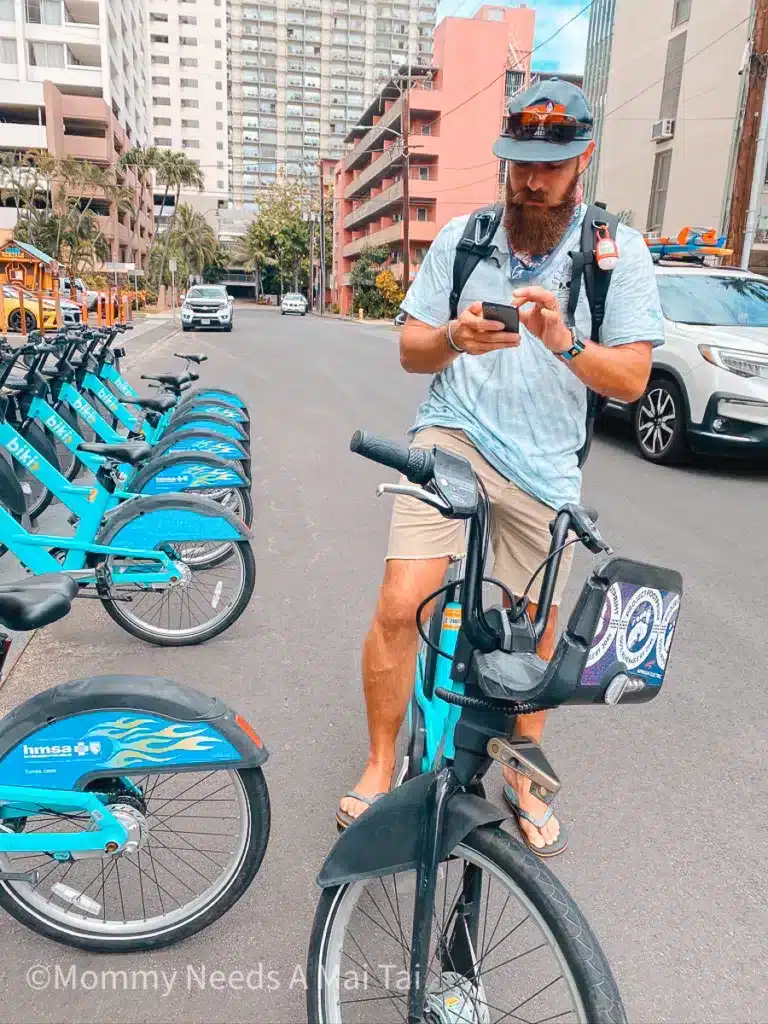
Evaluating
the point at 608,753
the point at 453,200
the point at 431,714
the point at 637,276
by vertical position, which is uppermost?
the point at 453,200

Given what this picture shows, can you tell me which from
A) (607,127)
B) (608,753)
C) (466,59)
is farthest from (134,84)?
(608,753)

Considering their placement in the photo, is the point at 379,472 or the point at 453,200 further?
the point at 453,200

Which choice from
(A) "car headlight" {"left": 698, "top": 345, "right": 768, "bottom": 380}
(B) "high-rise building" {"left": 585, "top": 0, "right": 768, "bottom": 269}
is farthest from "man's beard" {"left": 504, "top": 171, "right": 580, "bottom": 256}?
(B) "high-rise building" {"left": 585, "top": 0, "right": 768, "bottom": 269}

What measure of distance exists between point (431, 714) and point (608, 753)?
1360 mm

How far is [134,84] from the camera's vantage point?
69250mm

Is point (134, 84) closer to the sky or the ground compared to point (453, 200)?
Result: closer to the sky

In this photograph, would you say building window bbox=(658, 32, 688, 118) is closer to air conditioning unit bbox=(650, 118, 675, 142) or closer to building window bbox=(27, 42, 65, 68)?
air conditioning unit bbox=(650, 118, 675, 142)

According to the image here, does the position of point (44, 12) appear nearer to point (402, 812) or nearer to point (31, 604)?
point (31, 604)

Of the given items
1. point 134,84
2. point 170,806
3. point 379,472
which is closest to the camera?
point 170,806

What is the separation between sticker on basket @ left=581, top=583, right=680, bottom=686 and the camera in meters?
1.35

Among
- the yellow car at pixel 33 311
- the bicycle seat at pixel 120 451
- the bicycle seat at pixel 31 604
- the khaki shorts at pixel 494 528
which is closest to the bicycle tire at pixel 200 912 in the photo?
the bicycle seat at pixel 31 604

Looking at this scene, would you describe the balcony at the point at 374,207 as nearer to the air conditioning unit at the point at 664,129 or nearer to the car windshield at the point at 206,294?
the air conditioning unit at the point at 664,129

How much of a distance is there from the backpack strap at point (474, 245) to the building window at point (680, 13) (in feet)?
123

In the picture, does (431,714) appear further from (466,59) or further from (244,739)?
(466,59)
